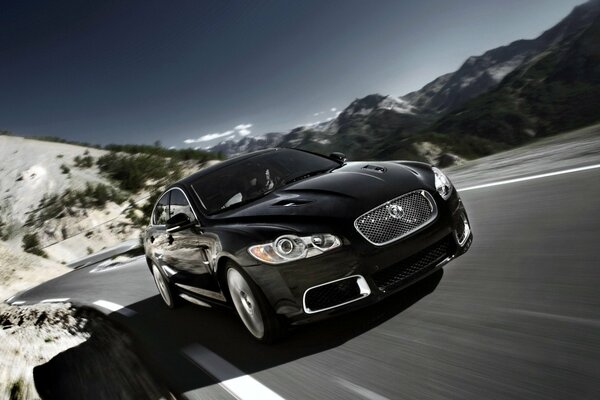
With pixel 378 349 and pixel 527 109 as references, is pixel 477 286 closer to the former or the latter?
pixel 378 349

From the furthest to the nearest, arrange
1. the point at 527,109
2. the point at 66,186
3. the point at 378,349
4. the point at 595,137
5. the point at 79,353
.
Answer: the point at 527,109 → the point at 66,186 → the point at 595,137 → the point at 79,353 → the point at 378,349

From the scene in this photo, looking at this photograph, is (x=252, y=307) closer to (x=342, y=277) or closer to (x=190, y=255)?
(x=342, y=277)

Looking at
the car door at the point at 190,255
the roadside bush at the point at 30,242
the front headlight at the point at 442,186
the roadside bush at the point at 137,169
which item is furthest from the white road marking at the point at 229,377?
the roadside bush at the point at 137,169

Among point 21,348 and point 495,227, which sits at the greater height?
point 21,348

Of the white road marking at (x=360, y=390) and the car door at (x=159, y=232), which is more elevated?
the car door at (x=159, y=232)

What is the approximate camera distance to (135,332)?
523 cm

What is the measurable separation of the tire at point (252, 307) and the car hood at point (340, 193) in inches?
17.4

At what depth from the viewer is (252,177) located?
4820mm

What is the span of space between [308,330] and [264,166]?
1.89 m

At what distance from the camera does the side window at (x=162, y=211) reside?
5.65 meters

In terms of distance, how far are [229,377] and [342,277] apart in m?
1.04

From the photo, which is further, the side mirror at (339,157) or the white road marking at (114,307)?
the white road marking at (114,307)

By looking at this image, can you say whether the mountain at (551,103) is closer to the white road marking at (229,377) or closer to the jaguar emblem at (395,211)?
the jaguar emblem at (395,211)

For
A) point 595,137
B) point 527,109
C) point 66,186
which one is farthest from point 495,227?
point 527,109
